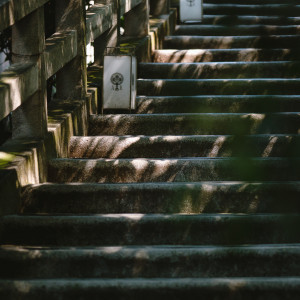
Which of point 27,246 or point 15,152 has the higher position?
point 15,152

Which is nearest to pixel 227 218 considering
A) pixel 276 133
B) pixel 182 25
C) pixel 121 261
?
pixel 121 261

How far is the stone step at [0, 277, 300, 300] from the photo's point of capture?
2631 mm

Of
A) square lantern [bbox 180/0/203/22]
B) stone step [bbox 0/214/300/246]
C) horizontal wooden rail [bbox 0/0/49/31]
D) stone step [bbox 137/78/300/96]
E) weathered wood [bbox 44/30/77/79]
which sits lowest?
stone step [bbox 0/214/300/246]

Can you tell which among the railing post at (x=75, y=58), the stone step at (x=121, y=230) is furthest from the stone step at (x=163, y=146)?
the stone step at (x=121, y=230)

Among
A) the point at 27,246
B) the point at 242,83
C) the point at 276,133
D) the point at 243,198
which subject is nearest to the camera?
the point at 27,246

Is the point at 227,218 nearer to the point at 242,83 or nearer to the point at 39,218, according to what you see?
the point at 39,218

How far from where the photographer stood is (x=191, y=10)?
7.29 meters

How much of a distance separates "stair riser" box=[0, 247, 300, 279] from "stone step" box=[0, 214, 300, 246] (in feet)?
0.90

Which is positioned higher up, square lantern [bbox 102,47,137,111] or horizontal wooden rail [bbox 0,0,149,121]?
horizontal wooden rail [bbox 0,0,149,121]

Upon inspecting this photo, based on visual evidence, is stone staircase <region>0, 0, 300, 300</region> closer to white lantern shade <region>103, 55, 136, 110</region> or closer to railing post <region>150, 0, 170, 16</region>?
white lantern shade <region>103, 55, 136, 110</region>

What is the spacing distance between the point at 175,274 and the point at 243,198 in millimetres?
749

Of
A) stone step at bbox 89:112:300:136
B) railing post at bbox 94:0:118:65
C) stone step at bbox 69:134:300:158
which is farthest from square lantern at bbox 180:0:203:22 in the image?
stone step at bbox 69:134:300:158

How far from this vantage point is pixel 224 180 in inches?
151

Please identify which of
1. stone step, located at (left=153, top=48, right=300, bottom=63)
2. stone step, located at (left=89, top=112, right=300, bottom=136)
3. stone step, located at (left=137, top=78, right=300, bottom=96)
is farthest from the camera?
stone step, located at (left=153, top=48, right=300, bottom=63)
